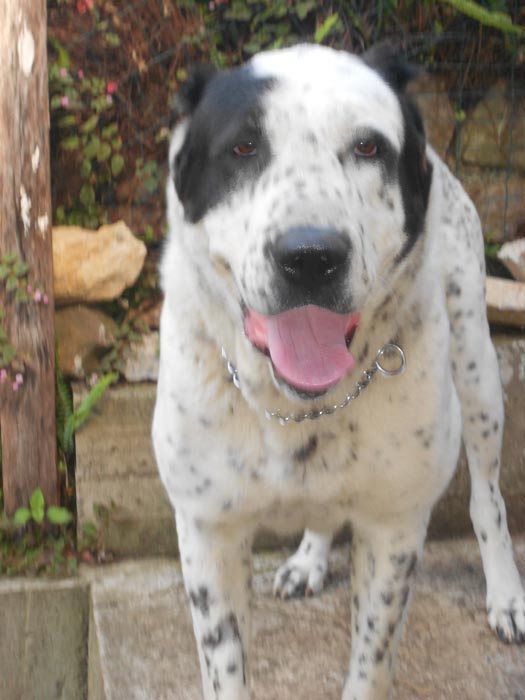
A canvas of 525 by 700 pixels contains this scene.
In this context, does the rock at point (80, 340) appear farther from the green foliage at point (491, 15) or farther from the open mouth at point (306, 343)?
the green foliage at point (491, 15)

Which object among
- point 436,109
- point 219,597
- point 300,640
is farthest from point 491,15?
point 219,597

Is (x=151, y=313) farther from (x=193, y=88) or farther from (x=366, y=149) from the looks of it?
(x=366, y=149)

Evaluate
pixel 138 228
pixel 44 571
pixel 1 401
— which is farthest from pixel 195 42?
pixel 44 571

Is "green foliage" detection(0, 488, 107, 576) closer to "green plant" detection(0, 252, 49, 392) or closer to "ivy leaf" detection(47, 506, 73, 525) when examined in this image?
"ivy leaf" detection(47, 506, 73, 525)

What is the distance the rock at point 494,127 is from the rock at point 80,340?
157cm

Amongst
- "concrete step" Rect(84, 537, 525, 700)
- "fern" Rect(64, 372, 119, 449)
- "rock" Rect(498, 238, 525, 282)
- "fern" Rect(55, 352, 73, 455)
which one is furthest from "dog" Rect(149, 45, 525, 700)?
"rock" Rect(498, 238, 525, 282)

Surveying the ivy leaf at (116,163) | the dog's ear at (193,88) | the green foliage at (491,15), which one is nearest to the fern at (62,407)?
the ivy leaf at (116,163)

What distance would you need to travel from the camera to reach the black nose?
5.18 ft

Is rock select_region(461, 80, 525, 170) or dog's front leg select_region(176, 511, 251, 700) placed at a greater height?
rock select_region(461, 80, 525, 170)

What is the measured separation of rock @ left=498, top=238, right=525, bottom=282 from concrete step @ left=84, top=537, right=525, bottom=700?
106 cm

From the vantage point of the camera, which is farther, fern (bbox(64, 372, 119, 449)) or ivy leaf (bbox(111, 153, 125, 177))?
ivy leaf (bbox(111, 153, 125, 177))

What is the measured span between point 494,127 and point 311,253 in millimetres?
2417

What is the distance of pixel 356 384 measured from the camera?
201 cm

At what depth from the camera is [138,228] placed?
138 inches
